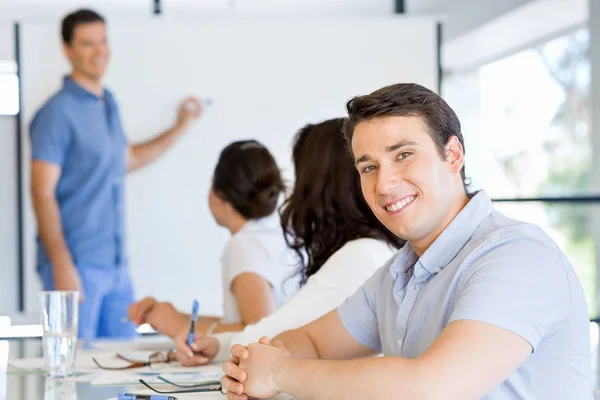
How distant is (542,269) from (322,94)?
3518 millimetres

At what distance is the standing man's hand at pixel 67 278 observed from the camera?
14.3 ft

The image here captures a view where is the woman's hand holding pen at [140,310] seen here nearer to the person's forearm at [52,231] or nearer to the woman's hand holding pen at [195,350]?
the woman's hand holding pen at [195,350]

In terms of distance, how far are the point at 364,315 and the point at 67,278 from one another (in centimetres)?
295

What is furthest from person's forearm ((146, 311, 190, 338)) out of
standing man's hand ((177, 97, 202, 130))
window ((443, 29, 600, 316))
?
window ((443, 29, 600, 316))

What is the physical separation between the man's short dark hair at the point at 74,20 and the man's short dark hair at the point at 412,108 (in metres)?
3.34

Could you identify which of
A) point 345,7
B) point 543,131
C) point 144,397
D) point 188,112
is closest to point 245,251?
point 144,397

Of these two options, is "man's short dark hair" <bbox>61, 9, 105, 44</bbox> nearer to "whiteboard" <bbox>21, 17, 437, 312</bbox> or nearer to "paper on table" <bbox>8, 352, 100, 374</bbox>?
"whiteboard" <bbox>21, 17, 437, 312</bbox>

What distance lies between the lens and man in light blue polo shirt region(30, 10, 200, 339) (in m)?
4.39

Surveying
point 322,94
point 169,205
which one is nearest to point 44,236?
point 169,205

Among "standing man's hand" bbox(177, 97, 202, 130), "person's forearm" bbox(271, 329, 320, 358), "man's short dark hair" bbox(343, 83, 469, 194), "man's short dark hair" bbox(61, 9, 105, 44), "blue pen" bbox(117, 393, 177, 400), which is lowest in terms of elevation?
"blue pen" bbox(117, 393, 177, 400)

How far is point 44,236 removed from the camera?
173 inches

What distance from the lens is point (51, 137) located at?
4422mm

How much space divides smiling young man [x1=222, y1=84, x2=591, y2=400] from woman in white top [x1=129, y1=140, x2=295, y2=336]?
809 mm

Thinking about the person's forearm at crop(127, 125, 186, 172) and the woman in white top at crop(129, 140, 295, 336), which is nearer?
the woman in white top at crop(129, 140, 295, 336)
